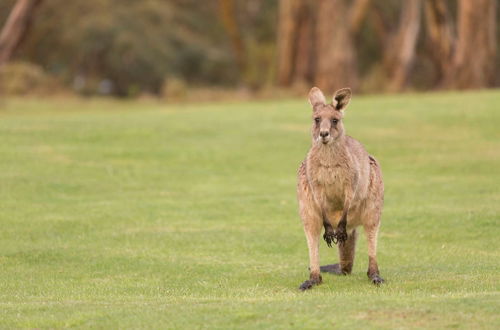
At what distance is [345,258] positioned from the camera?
1002 cm

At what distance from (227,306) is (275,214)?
278 inches

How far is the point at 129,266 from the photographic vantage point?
455 inches

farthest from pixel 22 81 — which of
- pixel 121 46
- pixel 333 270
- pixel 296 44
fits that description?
pixel 333 270

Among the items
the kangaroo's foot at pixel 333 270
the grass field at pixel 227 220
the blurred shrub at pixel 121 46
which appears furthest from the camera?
the blurred shrub at pixel 121 46

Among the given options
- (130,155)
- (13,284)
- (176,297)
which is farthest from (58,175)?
(176,297)

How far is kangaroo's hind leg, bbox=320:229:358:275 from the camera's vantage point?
9.82 metres

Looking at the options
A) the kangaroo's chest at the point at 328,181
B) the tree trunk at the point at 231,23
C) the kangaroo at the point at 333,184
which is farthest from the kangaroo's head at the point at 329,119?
the tree trunk at the point at 231,23

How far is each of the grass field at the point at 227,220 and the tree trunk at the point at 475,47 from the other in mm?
4785

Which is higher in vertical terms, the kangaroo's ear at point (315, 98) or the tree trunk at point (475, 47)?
the tree trunk at point (475, 47)

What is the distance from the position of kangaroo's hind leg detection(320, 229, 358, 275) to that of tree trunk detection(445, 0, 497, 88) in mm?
22832

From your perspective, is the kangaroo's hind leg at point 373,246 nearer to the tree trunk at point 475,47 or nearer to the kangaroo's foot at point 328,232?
the kangaroo's foot at point 328,232

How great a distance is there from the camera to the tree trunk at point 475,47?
1249 inches

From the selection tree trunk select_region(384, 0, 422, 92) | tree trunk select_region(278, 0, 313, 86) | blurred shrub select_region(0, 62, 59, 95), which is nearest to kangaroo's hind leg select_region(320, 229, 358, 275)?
blurred shrub select_region(0, 62, 59, 95)

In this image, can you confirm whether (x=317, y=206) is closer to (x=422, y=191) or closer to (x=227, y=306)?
(x=227, y=306)
